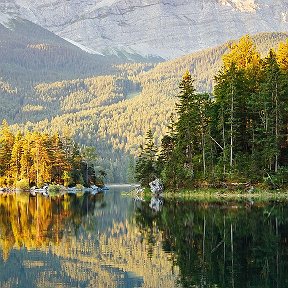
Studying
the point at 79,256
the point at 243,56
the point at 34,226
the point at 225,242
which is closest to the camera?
the point at 79,256

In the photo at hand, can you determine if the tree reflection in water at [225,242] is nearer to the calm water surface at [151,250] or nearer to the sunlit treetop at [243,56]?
the calm water surface at [151,250]

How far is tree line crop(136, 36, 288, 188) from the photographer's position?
80562 mm

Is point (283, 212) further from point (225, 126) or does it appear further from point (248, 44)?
point (248, 44)

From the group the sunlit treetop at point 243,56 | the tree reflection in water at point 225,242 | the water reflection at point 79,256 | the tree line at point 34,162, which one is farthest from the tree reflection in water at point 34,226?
the tree line at point 34,162

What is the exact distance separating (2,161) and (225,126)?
7465cm

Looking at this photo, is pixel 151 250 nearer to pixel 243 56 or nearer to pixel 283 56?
pixel 283 56

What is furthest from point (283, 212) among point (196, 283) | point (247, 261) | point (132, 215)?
point (196, 283)

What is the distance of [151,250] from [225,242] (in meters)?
4.60

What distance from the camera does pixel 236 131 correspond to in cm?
8625

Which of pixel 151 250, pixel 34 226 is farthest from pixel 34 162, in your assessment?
pixel 151 250

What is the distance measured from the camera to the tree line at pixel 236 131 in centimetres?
8056

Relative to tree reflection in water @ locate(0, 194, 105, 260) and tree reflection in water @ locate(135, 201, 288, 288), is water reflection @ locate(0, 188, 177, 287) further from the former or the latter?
tree reflection in water @ locate(135, 201, 288, 288)

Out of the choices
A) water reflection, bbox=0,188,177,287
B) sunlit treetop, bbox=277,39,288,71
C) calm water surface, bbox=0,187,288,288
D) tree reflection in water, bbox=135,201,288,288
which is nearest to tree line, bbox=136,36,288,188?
sunlit treetop, bbox=277,39,288,71

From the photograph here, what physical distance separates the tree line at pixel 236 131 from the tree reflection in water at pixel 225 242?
17.9m
